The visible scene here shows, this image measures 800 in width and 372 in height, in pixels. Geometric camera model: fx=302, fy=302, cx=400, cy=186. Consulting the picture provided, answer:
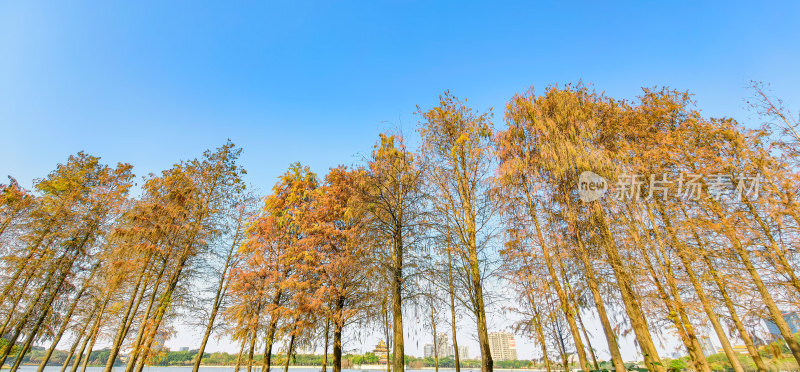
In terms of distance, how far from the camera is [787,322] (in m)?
8.17

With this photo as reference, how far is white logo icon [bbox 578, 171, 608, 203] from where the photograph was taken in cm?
953

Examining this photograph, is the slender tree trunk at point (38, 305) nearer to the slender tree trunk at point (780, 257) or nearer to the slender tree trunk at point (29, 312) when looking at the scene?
the slender tree trunk at point (29, 312)

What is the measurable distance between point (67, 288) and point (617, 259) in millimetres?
21848

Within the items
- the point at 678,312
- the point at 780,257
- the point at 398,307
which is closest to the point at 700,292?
the point at 678,312

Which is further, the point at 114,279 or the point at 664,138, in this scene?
the point at 114,279

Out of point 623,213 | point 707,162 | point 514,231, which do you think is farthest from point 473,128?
point 707,162

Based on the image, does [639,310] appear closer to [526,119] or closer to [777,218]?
[777,218]

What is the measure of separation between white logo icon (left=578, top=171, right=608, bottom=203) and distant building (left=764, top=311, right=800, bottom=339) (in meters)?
5.14

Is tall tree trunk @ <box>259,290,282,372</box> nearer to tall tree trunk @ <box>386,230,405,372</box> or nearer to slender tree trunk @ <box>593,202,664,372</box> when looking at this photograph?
tall tree trunk @ <box>386,230,405,372</box>

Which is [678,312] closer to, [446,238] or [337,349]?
[446,238]

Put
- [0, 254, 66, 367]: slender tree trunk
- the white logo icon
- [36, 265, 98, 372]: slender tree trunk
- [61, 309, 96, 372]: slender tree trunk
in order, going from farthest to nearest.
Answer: [61, 309, 96, 372]: slender tree trunk < [36, 265, 98, 372]: slender tree trunk < [0, 254, 66, 367]: slender tree trunk < the white logo icon

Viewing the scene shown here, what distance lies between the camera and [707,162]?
28.6 feet

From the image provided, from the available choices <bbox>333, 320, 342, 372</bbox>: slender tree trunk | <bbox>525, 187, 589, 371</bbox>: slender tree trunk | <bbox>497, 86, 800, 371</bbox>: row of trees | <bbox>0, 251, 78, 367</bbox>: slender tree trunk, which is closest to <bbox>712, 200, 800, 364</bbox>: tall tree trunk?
<bbox>497, 86, 800, 371</bbox>: row of trees

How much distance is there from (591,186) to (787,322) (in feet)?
19.3
